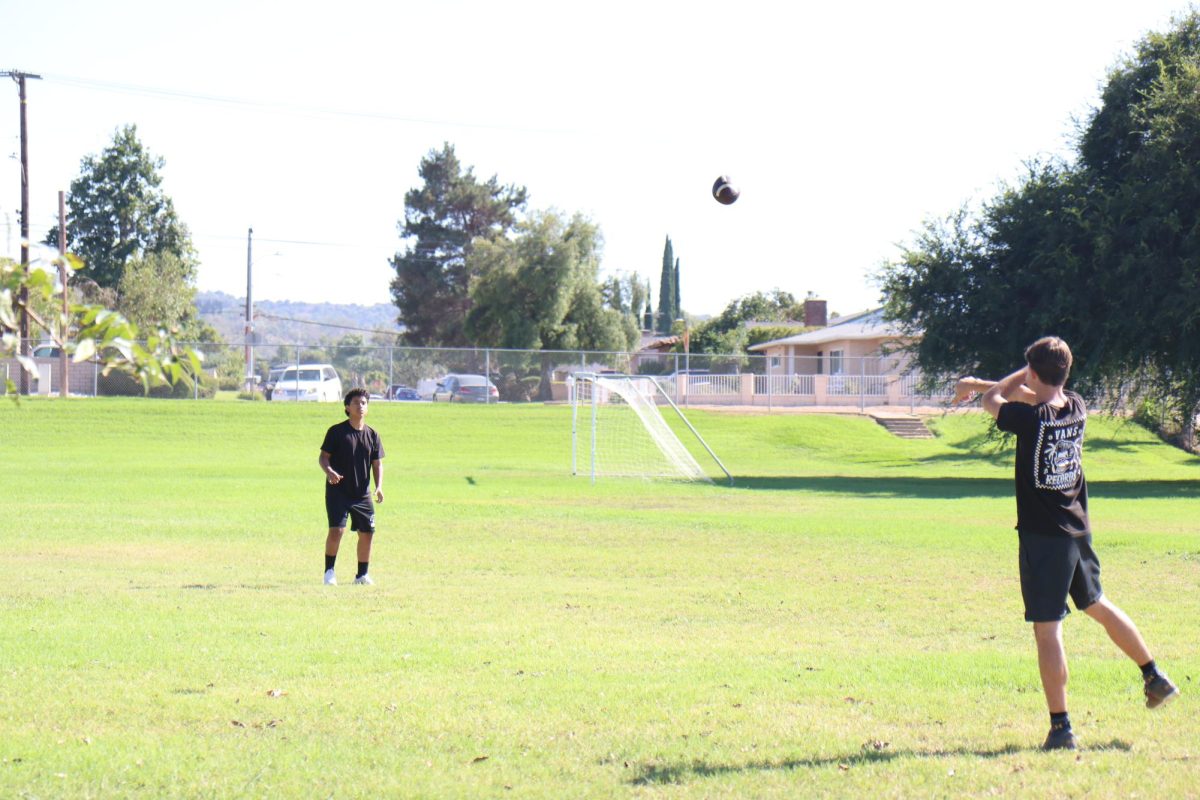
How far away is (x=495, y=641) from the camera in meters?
9.13

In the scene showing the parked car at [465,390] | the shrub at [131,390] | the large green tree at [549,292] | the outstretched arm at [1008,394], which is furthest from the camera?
the large green tree at [549,292]

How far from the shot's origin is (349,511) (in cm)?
1245

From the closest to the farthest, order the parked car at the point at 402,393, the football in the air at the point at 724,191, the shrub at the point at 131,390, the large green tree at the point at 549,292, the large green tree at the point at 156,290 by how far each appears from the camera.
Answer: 1. the football in the air at the point at 724,191
2. the shrub at the point at 131,390
3. the parked car at the point at 402,393
4. the large green tree at the point at 156,290
5. the large green tree at the point at 549,292

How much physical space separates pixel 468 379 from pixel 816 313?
46.6 m

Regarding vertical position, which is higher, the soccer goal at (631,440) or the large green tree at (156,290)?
the large green tree at (156,290)

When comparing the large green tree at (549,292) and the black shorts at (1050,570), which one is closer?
the black shorts at (1050,570)

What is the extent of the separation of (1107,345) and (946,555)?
18.1 m

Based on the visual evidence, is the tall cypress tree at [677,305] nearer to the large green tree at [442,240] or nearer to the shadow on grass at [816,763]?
the large green tree at [442,240]

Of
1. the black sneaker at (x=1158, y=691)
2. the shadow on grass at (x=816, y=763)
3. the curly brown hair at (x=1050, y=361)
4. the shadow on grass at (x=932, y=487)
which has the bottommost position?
the shadow on grass at (x=932, y=487)

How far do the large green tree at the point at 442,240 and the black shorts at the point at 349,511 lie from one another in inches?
2823

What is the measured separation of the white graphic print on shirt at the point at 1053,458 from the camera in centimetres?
610

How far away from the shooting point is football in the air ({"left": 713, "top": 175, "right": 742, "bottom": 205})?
2450cm

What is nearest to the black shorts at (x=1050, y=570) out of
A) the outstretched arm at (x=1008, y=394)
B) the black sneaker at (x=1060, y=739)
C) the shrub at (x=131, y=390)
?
the black sneaker at (x=1060, y=739)

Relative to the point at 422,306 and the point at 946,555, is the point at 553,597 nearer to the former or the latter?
the point at 946,555
